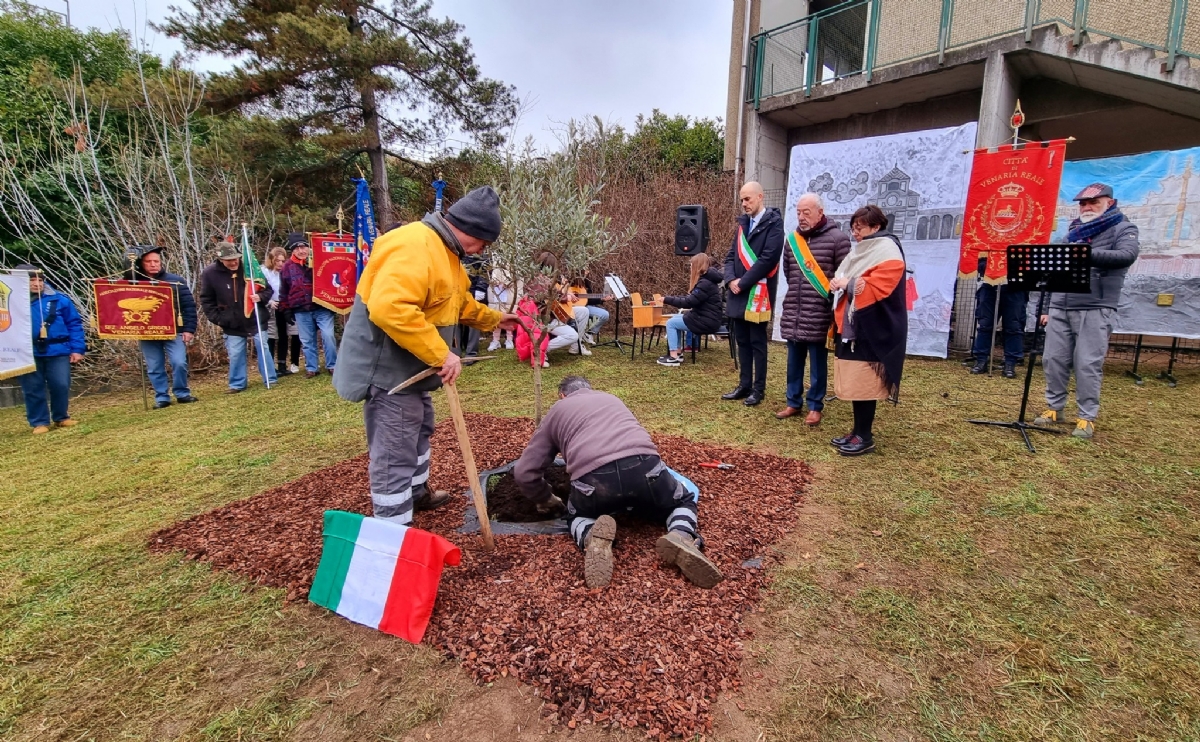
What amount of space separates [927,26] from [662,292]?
7300 millimetres

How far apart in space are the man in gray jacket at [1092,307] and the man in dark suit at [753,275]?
2.41 m

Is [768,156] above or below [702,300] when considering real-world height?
above

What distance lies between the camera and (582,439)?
2854 millimetres

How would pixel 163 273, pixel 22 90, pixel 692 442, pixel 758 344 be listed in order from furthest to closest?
pixel 22 90
pixel 163 273
pixel 758 344
pixel 692 442

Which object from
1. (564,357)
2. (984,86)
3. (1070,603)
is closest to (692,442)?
(1070,603)

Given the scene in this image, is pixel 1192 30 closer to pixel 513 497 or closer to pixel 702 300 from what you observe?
pixel 702 300

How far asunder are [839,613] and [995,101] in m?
9.79

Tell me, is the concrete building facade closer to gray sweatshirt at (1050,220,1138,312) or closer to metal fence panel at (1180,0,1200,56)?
metal fence panel at (1180,0,1200,56)

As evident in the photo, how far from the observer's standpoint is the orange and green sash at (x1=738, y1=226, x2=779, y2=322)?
18.5 ft

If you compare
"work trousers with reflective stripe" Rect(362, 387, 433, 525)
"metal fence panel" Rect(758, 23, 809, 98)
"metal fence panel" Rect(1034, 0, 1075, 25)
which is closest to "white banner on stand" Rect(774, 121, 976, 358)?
"metal fence panel" Rect(758, 23, 809, 98)

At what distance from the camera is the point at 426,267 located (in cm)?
257

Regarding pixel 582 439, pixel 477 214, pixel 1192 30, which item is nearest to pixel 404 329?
pixel 477 214

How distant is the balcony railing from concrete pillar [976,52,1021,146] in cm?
49

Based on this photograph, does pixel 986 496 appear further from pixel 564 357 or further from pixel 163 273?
pixel 163 273
